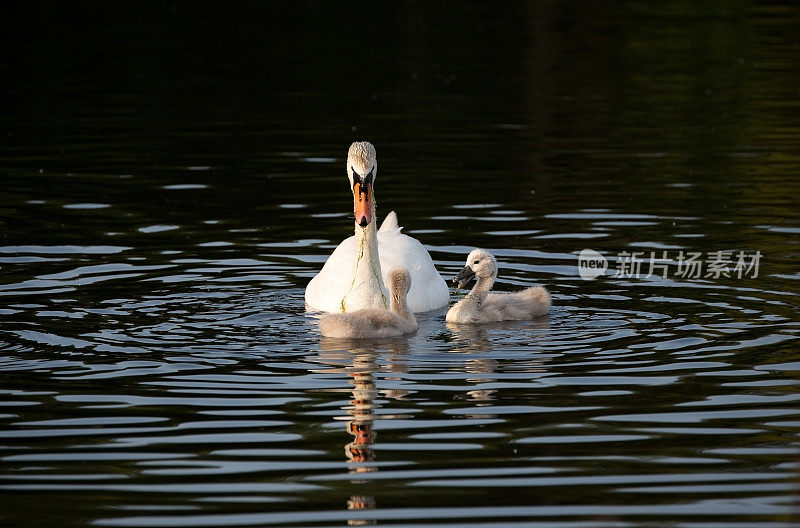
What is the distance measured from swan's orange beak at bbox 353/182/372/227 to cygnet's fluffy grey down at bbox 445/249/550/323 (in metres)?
1.05

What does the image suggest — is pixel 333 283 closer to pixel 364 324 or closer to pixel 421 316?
pixel 421 316

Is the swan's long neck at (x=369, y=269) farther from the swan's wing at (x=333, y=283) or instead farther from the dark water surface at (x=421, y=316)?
the dark water surface at (x=421, y=316)

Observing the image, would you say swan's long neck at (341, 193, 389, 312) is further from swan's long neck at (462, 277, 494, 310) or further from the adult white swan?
swan's long neck at (462, 277, 494, 310)

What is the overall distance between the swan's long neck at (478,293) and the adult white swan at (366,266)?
69cm

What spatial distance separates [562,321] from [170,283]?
3.87m

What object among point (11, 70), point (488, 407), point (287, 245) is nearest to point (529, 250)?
point (287, 245)

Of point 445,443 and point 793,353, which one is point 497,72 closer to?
point 793,353

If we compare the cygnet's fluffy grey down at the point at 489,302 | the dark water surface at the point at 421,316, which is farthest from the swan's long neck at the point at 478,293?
the dark water surface at the point at 421,316

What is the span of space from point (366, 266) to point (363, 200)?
0.60 m

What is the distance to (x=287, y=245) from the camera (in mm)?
16328

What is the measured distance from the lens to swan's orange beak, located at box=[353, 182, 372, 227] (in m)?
12.7

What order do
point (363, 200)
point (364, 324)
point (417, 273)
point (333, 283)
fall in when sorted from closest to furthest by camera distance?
point (364, 324), point (363, 200), point (333, 283), point (417, 273)

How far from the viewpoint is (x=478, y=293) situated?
13.1 metres

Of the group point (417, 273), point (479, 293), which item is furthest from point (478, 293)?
point (417, 273)
